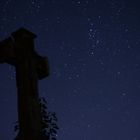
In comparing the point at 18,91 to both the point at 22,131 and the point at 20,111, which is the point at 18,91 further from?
the point at 22,131

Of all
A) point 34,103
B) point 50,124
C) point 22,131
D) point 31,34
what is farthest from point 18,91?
point 50,124

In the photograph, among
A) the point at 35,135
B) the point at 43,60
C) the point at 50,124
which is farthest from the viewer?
the point at 50,124

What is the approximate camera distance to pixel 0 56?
3.63 metres

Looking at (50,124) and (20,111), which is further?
(50,124)

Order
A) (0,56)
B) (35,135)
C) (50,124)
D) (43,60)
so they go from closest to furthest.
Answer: (35,135) → (0,56) → (43,60) → (50,124)

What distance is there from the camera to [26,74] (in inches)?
144

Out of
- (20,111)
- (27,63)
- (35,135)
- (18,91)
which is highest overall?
(27,63)

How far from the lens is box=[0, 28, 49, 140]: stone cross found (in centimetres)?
344

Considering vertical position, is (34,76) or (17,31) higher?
(17,31)

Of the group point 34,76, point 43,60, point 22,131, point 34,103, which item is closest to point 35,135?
point 22,131

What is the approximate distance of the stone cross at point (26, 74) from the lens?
3438 mm

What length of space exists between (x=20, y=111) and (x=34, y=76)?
463 mm

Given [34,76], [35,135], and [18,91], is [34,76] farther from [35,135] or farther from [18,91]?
[35,135]

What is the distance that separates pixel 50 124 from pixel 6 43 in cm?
492
